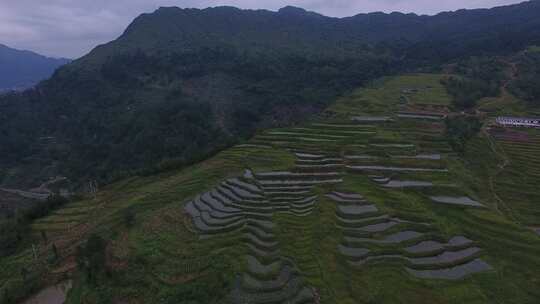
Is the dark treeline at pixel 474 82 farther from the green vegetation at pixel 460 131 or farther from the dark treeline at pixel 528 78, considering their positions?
the green vegetation at pixel 460 131

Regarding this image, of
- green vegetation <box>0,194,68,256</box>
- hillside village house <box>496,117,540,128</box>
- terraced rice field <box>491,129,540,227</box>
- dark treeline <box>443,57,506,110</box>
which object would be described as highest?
dark treeline <box>443,57,506,110</box>

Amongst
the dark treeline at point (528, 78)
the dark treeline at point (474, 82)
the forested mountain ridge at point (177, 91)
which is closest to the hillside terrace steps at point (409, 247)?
the forested mountain ridge at point (177, 91)

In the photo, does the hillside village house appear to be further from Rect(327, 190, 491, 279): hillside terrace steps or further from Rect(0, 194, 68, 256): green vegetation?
Rect(0, 194, 68, 256): green vegetation

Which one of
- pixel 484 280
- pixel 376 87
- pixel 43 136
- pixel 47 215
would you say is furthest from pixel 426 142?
pixel 43 136

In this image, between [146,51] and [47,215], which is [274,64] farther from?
[47,215]

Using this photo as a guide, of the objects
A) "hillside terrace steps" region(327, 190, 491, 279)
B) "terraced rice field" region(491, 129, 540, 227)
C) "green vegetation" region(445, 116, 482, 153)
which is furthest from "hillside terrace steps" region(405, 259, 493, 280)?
"green vegetation" region(445, 116, 482, 153)
